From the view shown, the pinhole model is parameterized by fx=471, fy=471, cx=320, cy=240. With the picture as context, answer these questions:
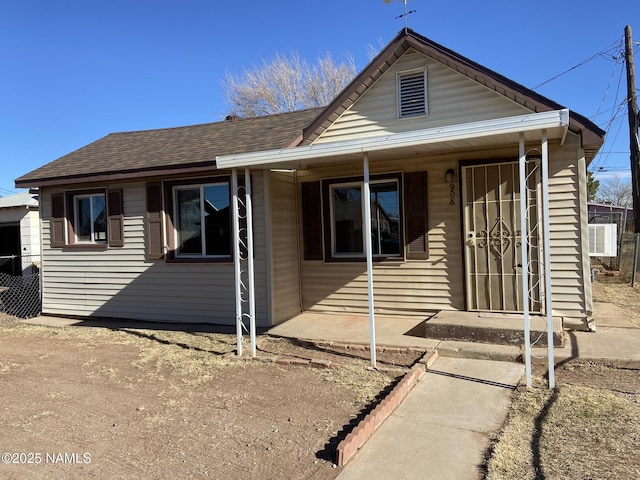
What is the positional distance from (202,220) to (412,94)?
14.2 feet

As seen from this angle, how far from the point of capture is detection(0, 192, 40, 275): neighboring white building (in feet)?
53.1

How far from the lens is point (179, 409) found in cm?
456

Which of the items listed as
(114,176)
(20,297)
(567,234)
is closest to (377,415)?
(567,234)

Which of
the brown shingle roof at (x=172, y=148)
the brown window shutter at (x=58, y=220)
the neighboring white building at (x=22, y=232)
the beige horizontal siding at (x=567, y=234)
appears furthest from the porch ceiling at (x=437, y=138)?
the neighboring white building at (x=22, y=232)

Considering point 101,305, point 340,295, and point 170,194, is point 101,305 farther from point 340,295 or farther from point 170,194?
point 340,295

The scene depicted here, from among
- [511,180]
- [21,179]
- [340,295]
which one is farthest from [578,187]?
[21,179]

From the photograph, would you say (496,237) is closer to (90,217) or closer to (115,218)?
(115,218)

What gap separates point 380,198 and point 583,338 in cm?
Answer: 377

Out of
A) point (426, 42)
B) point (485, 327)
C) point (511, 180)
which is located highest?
point (426, 42)

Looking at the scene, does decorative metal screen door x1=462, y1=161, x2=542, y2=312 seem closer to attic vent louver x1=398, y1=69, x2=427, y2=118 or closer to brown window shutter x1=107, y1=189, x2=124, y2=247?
attic vent louver x1=398, y1=69, x2=427, y2=118

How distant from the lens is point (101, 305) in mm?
9555

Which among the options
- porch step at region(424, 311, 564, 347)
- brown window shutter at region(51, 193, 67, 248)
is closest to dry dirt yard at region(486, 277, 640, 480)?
porch step at region(424, 311, 564, 347)

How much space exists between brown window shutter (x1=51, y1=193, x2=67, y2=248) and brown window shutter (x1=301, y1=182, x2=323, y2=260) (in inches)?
201

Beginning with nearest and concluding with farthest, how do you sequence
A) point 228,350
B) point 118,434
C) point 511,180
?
1. point 118,434
2. point 228,350
3. point 511,180
